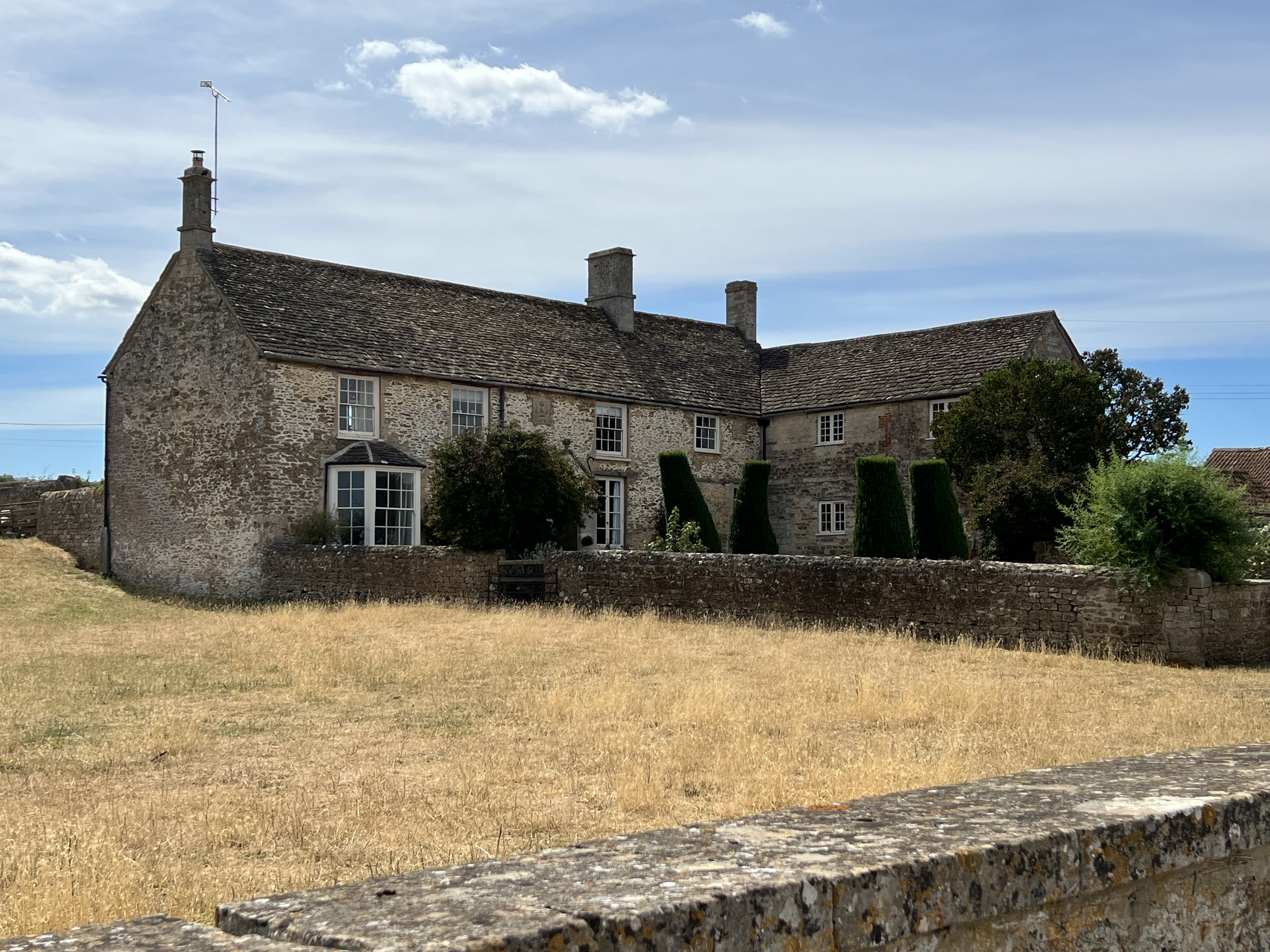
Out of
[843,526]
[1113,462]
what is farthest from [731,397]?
[1113,462]

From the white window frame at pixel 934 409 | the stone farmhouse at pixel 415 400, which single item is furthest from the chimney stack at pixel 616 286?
the white window frame at pixel 934 409

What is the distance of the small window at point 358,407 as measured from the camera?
99.5 feet

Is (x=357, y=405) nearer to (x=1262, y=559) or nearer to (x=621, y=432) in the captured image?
(x=621, y=432)

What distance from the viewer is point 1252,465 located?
2115 inches

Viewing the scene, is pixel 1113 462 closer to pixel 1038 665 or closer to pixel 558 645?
pixel 1038 665

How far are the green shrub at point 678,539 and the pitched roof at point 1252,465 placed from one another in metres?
25.8

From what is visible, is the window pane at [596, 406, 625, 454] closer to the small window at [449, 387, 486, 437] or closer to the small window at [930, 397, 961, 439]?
the small window at [449, 387, 486, 437]

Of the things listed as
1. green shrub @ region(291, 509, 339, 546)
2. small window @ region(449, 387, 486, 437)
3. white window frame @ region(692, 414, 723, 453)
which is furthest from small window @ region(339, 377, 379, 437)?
white window frame @ region(692, 414, 723, 453)

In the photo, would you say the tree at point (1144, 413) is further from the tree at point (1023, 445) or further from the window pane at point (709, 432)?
the window pane at point (709, 432)

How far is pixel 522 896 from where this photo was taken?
2.72 m

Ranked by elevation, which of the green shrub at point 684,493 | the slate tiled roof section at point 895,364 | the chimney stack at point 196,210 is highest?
the chimney stack at point 196,210

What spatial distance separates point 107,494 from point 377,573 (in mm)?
11186

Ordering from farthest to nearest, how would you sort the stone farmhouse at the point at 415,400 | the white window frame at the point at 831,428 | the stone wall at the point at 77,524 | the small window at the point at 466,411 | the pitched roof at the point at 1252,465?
the pitched roof at the point at 1252,465 < the white window frame at the point at 831,428 < the stone wall at the point at 77,524 < the small window at the point at 466,411 < the stone farmhouse at the point at 415,400

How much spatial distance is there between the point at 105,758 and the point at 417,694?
4100mm
